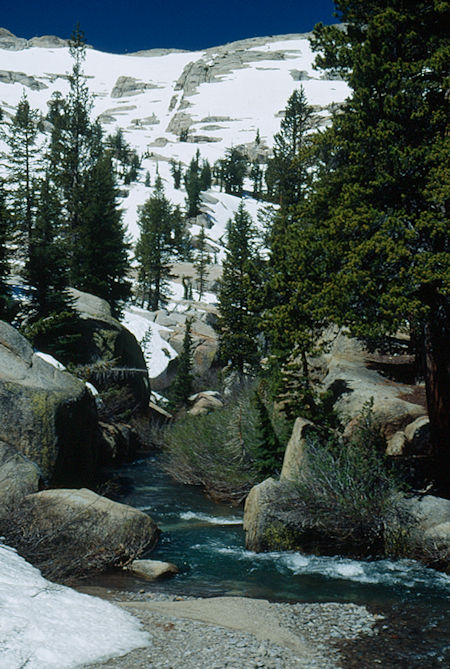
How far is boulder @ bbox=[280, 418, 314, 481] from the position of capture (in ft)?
44.9

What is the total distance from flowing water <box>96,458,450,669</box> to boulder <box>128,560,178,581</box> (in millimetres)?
219

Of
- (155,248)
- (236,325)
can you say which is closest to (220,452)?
(236,325)

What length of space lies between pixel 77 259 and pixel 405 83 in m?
26.6

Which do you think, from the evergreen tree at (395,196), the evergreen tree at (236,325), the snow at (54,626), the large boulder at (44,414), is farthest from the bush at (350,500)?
the evergreen tree at (236,325)

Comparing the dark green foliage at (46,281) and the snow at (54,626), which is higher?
the dark green foliage at (46,281)

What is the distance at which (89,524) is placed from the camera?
10266 millimetres

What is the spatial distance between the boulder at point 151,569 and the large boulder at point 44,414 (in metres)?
3.34

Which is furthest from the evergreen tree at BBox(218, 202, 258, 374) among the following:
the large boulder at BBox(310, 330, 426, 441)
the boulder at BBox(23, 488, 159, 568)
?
the boulder at BBox(23, 488, 159, 568)

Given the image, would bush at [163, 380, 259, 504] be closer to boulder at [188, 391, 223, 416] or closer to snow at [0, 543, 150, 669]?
snow at [0, 543, 150, 669]

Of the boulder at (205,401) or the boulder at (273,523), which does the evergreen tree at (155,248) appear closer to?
the boulder at (205,401)

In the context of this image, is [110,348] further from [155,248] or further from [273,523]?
[155,248]

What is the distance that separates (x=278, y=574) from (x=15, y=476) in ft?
18.1

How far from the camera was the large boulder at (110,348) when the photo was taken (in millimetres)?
25516

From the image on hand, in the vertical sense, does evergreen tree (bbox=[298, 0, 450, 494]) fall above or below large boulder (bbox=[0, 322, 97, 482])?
above
